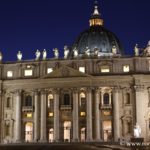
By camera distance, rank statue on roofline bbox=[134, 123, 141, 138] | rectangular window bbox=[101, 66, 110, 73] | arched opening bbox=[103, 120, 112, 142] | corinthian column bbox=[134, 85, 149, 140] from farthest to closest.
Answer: rectangular window bbox=[101, 66, 110, 73], arched opening bbox=[103, 120, 112, 142], corinthian column bbox=[134, 85, 149, 140], statue on roofline bbox=[134, 123, 141, 138]

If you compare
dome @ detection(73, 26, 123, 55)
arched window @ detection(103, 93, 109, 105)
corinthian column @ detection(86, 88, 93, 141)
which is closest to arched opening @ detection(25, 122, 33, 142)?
corinthian column @ detection(86, 88, 93, 141)

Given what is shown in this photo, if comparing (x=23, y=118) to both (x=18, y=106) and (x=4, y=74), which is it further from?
(x=4, y=74)

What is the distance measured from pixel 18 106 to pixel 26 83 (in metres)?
4.36

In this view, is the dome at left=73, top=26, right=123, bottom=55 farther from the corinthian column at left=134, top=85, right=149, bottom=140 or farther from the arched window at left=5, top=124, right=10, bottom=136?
the arched window at left=5, top=124, right=10, bottom=136

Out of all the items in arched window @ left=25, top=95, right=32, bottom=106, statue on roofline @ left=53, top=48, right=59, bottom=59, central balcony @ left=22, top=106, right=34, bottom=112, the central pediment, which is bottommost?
central balcony @ left=22, top=106, right=34, bottom=112

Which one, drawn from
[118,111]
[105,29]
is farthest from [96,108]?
[105,29]

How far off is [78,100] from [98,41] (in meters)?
23.1

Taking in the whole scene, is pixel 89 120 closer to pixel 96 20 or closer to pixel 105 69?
pixel 105 69

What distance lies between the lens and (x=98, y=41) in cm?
10131

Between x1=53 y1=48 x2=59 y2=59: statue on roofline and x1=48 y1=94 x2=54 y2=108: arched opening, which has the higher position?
x1=53 y1=48 x2=59 y2=59: statue on roofline

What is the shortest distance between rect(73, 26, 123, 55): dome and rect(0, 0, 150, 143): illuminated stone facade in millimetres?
16575

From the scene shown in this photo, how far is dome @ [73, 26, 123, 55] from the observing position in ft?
330

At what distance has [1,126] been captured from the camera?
3295 inches

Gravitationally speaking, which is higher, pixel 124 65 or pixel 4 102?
pixel 124 65
